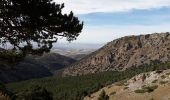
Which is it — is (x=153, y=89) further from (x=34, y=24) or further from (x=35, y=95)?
(x=34, y=24)

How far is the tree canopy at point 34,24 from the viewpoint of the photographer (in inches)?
1198

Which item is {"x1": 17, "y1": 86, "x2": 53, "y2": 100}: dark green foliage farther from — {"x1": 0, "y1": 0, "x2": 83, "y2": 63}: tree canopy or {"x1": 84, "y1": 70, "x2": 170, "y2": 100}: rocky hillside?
{"x1": 0, "y1": 0, "x2": 83, "y2": 63}: tree canopy

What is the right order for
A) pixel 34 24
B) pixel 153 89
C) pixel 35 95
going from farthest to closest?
1. pixel 35 95
2. pixel 153 89
3. pixel 34 24

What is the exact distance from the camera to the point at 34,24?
104 ft

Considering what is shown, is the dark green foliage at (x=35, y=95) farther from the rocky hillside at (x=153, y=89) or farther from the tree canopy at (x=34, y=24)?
the tree canopy at (x=34, y=24)

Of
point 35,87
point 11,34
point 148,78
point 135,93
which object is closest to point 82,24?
point 11,34

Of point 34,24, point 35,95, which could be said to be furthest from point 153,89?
point 34,24

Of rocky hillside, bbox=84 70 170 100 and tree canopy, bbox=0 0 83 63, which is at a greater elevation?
tree canopy, bbox=0 0 83 63

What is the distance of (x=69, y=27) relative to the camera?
32812mm

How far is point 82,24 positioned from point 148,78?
7370 centimetres

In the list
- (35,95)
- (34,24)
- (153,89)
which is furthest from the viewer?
(35,95)

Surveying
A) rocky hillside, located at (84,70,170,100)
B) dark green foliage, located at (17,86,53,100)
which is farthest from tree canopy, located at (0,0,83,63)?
dark green foliage, located at (17,86,53,100)

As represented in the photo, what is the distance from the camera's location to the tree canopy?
1198 inches

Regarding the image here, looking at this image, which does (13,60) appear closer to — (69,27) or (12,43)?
(12,43)
